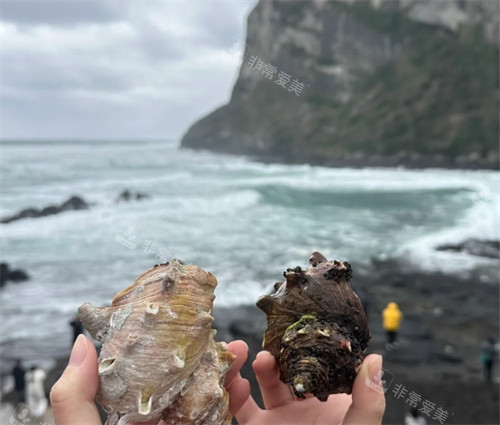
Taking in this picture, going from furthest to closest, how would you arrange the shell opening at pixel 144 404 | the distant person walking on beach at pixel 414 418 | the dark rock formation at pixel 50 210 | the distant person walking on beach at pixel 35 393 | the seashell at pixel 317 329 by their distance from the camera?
the dark rock formation at pixel 50 210 < the distant person walking on beach at pixel 35 393 < the distant person walking on beach at pixel 414 418 < the seashell at pixel 317 329 < the shell opening at pixel 144 404

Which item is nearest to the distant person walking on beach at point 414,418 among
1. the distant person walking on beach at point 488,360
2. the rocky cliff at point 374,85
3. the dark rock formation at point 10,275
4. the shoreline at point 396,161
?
the distant person walking on beach at point 488,360

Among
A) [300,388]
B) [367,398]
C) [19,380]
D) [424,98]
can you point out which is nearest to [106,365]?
[300,388]

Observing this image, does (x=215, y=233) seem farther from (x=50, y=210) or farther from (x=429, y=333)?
(x=429, y=333)

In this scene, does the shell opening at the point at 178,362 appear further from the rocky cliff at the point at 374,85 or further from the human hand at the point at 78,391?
the rocky cliff at the point at 374,85

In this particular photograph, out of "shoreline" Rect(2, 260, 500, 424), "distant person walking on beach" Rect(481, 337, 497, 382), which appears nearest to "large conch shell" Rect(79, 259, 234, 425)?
"shoreline" Rect(2, 260, 500, 424)

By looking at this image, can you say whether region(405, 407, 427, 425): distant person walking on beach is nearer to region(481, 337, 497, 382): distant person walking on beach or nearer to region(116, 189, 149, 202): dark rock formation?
region(481, 337, 497, 382): distant person walking on beach
